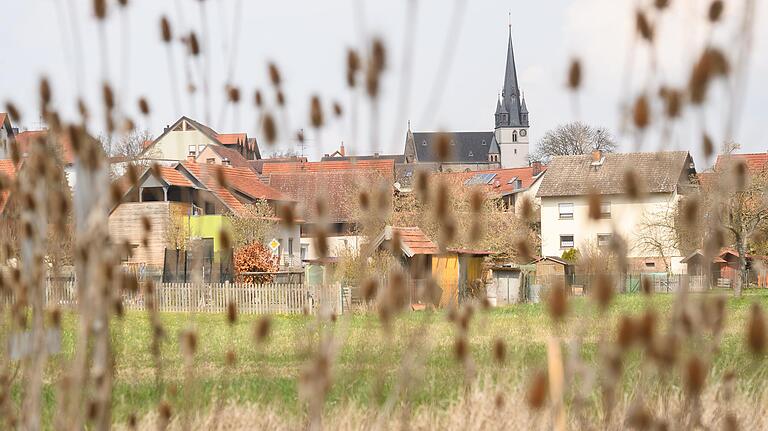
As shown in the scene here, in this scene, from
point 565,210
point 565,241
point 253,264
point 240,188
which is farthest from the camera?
point 565,241

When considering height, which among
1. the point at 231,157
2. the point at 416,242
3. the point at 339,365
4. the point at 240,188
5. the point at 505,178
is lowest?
the point at 339,365

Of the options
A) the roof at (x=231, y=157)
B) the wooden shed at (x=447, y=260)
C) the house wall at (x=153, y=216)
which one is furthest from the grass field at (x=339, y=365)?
the roof at (x=231, y=157)

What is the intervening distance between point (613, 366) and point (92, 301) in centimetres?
129

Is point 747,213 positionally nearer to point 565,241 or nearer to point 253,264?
point 565,241

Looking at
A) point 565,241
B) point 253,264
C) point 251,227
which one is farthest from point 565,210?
point 253,264

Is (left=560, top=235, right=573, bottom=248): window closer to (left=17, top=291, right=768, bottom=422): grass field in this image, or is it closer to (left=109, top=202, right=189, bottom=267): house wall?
(left=109, top=202, right=189, bottom=267): house wall

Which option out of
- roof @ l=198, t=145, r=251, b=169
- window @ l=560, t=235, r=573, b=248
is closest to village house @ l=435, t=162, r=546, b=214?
roof @ l=198, t=145, r=251, b=169

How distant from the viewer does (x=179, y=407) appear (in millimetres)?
5691

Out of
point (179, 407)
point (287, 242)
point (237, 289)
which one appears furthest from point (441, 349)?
point (287, 242)

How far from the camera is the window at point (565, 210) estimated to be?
6138 centimetres

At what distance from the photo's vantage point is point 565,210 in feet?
202

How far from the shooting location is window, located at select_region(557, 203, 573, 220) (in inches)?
2416

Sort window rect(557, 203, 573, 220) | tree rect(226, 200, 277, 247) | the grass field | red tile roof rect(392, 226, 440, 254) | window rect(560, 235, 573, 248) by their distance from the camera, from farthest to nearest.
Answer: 1. window rect(560, 235, 573, 248)
2. window rect(557, 203, 573, 220)
3. tree rect(226, 200, 277, 247)
4. red tile roof rect(392, 226, 440, 254)
5. the grass field

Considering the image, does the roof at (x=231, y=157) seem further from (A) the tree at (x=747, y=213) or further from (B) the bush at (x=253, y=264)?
(B) the bush at (x=253, y=264)
